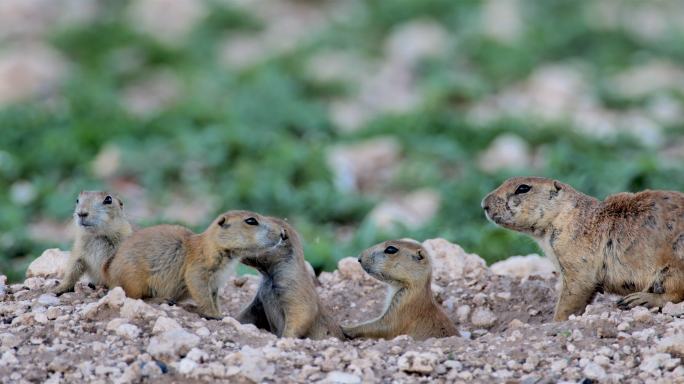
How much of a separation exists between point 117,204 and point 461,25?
14.7m

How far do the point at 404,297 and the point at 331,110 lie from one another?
32.2ft

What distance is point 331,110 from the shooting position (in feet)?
56.9

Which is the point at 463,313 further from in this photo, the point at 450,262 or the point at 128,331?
the point at 128,331

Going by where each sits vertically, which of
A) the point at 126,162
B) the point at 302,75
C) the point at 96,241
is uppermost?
the point at 302,75

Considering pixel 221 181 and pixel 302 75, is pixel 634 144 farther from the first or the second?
pixel 302 75

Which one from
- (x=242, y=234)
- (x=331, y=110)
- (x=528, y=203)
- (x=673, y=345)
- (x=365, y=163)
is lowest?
(x=673, y=345)

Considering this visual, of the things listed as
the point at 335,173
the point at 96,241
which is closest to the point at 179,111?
the point at 335,173

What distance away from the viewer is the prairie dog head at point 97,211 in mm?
7414

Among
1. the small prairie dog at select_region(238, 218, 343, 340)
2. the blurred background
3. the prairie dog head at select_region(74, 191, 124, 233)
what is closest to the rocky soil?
the prairie dog head at select_region(74, 191, 124, 233)

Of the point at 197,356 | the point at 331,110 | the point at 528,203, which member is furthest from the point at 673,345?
the point at 331,110

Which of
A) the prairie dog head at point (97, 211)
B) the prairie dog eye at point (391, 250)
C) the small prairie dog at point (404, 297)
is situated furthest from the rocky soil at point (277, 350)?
the prairie dog eye at point (391, 250)

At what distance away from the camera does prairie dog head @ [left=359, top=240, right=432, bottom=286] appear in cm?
772

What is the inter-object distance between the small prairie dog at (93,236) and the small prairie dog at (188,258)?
0.17 metres

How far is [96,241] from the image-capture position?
7523 mm
